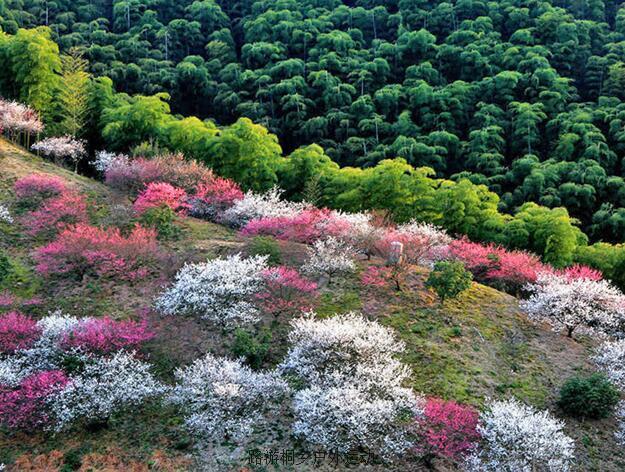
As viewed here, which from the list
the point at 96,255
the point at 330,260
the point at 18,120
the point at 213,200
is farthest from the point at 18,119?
the point at 330,260

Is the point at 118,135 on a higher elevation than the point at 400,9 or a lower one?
lower

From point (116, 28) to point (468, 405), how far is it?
58556mm

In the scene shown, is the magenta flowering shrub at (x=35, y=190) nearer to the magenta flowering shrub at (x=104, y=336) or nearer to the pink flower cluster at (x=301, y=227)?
the pink flower cluster at (x=301, y=227)

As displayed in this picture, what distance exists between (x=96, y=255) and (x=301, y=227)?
859cm

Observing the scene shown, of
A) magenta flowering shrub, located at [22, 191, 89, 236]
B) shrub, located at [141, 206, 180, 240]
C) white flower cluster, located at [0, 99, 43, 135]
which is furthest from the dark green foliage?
white flower cluster, located at [0, 99, 43, 135]

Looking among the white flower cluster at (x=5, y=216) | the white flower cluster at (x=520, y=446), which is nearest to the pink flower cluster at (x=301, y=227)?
the white flower cluster at (x=5, y=216)

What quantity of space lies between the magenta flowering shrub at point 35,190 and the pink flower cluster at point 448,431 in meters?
22.0

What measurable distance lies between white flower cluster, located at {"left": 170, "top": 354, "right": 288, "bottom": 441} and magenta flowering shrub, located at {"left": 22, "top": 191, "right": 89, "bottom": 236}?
13.7m

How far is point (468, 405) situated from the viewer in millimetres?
16578

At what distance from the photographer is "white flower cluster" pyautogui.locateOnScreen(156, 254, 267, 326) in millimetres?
19141

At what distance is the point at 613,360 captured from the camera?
18.4m

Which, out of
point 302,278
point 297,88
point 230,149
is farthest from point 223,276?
point 297,88

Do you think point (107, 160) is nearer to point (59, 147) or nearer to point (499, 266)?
point (59, 147)

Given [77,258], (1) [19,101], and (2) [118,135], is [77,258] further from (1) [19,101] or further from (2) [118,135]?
(1) [19,101]
